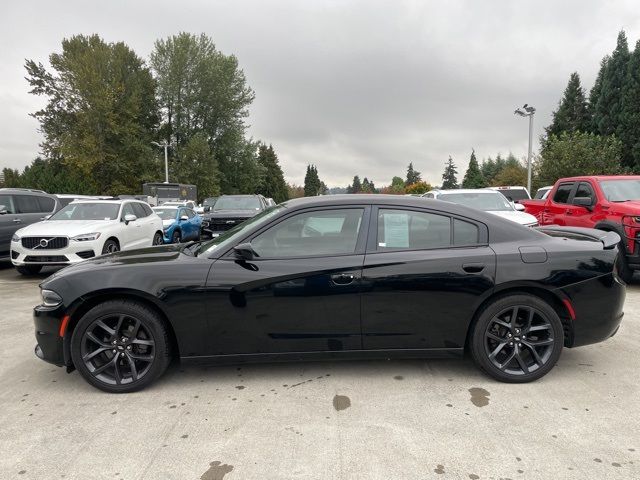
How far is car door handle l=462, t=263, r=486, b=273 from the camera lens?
3340 mm

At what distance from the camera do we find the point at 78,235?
8.06 m

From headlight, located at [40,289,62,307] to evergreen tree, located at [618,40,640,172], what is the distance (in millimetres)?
47981

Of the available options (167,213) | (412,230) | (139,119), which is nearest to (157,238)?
(167,213)

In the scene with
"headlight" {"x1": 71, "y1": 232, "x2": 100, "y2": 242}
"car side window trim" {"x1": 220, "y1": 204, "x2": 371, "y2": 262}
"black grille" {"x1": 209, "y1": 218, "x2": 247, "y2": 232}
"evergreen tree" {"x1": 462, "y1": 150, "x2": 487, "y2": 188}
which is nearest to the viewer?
"car side window trim" {"x1": 220, "y1": 204, "x2": 371, "y2": 262}

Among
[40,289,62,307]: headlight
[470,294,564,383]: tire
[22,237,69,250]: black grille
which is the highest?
[22,237,69,250]: black grille

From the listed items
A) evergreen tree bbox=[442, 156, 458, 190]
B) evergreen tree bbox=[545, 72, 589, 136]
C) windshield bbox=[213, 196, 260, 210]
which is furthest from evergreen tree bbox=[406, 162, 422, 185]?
windshield bbox=[213, 196, 260, 210]

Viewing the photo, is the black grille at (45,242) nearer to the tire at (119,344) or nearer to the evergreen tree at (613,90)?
the tire at (119,344)

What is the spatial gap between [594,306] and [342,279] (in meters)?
2.06

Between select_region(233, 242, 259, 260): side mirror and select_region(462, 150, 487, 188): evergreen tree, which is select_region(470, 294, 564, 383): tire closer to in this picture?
select_region(233, 242, 259, 260): side mirror

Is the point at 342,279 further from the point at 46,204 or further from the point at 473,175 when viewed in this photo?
the point at 473,175

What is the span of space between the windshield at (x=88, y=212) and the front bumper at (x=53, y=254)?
1.19 metres

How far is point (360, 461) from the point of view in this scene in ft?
8.08

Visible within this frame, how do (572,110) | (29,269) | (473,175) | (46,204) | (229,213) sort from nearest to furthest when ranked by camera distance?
(29,269) → (46,204) → (229,213) → (572,110) → (473,175)

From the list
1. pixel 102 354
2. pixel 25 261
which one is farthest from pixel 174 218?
pixel 102 354
